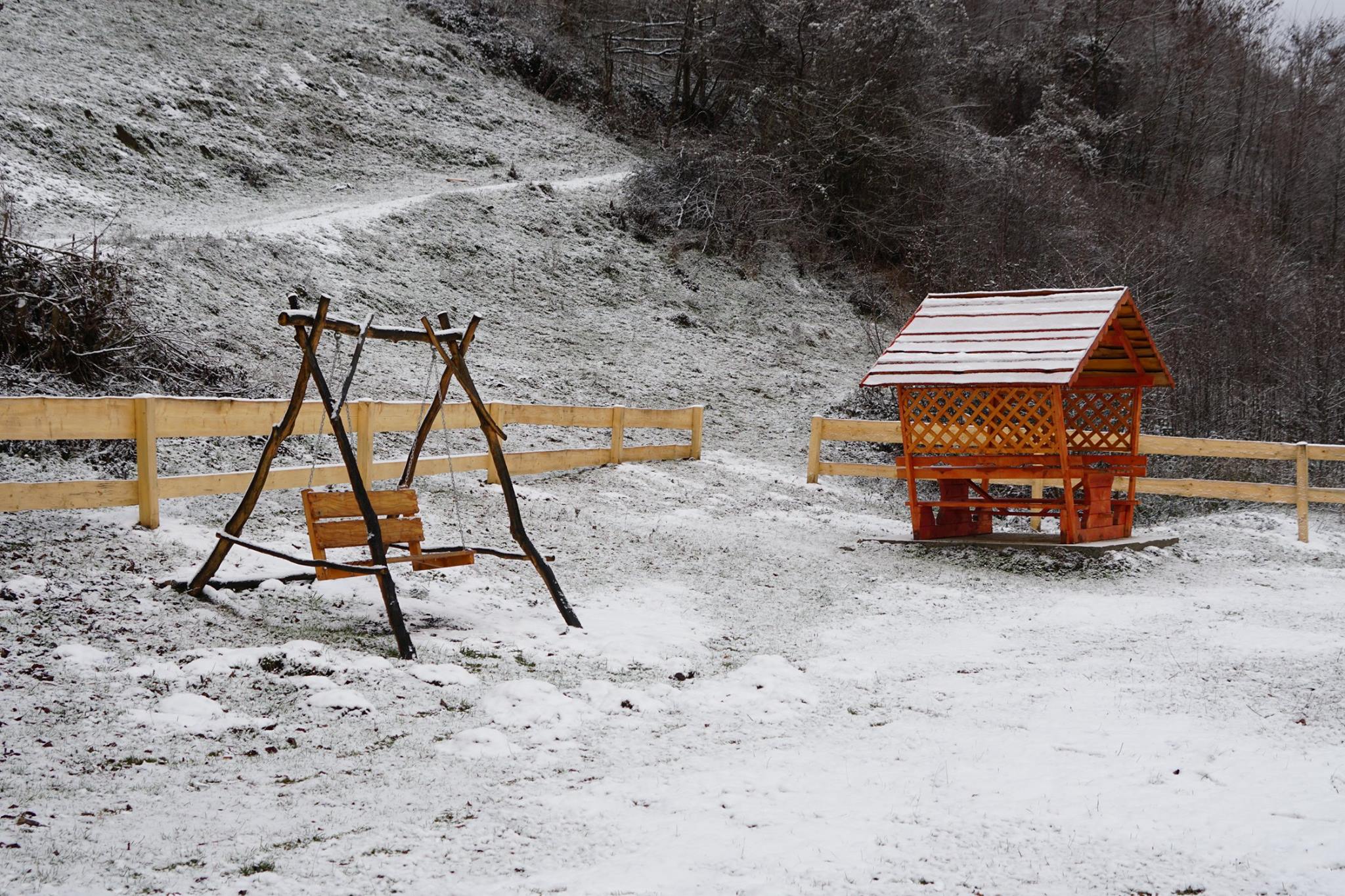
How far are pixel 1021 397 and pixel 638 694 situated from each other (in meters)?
6.44

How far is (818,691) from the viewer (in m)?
5.66

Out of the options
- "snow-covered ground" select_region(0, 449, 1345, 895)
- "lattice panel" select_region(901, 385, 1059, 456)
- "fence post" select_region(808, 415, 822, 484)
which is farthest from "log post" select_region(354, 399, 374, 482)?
"fence post" select_region(808, 415, 822, 484)

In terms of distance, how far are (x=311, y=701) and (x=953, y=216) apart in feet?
75.9

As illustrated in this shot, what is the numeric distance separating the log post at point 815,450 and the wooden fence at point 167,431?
4722 millimetres

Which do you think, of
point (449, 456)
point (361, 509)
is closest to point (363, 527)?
point (361, 509)

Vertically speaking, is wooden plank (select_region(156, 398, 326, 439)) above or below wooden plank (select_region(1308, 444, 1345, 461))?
above

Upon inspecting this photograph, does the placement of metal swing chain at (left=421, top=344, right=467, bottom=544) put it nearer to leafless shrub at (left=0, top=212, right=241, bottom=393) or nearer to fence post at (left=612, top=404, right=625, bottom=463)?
fence post at (left=612, top=404, right=625, bottom=463)

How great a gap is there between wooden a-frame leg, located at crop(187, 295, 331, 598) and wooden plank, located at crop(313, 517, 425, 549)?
17.8 inches

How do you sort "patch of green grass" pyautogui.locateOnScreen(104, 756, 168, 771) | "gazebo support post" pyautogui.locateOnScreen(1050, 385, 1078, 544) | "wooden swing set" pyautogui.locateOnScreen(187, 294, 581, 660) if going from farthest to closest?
"gazebo support post" pyautogui.locateOnScreen(1050, 385, 1078, 544)
"wooden swing set" pyautogui.locateOnScreen(187, 294, 581, 660)
"patch of green grass" pyautogui.locateOnScreen(104, 756, 168, 771)

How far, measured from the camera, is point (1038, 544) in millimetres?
10391

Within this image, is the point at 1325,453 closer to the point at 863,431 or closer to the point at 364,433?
the point at 863,431

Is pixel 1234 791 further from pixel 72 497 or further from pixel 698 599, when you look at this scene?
pixel 72 497

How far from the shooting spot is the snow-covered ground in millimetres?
3385

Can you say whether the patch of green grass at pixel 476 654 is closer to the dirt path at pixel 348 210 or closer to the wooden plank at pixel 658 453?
the wooden plank at pixel 658 453
